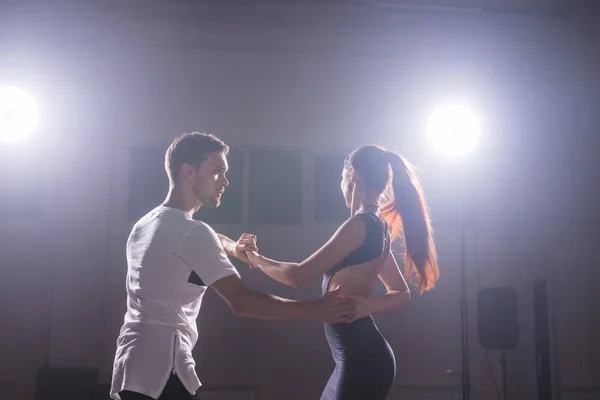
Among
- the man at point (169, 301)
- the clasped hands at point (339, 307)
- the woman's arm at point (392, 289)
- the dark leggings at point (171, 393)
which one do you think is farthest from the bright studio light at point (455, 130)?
the dark leggings at point (171, 393)

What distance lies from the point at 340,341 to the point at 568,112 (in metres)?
3.26

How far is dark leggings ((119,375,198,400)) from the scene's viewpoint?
149 cm

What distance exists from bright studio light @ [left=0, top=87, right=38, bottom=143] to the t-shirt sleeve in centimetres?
258

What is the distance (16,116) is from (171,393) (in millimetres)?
2845

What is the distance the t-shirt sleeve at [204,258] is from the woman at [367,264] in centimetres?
47

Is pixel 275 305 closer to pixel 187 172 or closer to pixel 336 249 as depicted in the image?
pixel 336 249

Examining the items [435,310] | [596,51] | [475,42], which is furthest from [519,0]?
[435,310]

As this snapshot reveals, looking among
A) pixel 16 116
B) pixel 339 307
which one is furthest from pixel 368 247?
pixel 16 116

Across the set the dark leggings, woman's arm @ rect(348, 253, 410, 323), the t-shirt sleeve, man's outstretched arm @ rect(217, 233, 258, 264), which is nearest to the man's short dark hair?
the t-shirt sleeve

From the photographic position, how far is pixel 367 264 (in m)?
1.93

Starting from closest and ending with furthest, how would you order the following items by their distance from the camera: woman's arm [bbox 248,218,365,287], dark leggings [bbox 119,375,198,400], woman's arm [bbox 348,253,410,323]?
dark leggings [bbox 119,375,198,400], woman's arm [bbox 248,218,365,287], woman's arm [bbox 348,253,410,323]

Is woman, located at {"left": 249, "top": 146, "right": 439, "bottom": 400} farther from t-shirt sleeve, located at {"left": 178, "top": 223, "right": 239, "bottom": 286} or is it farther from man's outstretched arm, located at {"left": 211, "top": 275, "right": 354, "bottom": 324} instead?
t-shirt sleeve, located at {"left": 178, "top": 223, "right": 239, "bottom": 286}

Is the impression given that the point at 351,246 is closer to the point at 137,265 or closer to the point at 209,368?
the point at 137,265

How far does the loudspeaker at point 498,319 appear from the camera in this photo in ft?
11.6
